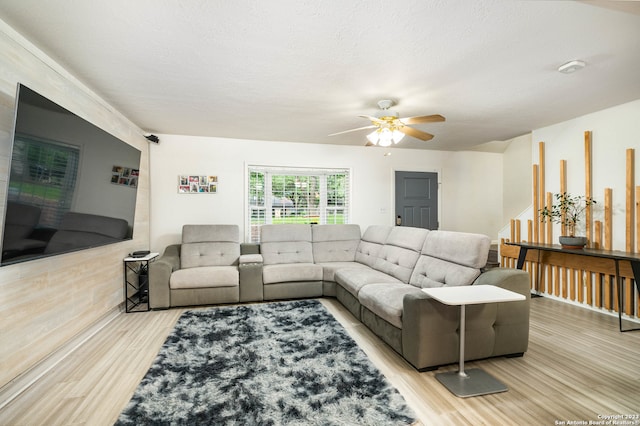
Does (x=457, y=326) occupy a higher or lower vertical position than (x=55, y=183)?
lower

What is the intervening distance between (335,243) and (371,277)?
1.40 metres

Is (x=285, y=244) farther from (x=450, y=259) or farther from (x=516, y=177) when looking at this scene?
(x=516, y=177)

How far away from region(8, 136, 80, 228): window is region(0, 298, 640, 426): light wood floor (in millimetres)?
1151

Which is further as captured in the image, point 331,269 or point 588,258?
point 331,269

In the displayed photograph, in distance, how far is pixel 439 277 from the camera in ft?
8.95

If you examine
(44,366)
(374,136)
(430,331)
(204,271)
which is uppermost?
(374,136)

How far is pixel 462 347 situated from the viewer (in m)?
2.05

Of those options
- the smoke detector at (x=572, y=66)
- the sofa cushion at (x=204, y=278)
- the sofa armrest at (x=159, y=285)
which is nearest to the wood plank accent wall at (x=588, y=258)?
the smoke detector at (x=572, y=66)

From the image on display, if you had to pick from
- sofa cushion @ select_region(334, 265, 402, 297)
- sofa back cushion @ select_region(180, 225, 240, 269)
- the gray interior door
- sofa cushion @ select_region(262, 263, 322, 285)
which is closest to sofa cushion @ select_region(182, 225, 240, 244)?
sofa back cushion @ select_region(180, 225, 240, 269)

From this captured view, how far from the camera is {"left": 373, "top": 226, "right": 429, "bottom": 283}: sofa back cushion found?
10.7 feet

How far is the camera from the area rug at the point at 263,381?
166 centimetres

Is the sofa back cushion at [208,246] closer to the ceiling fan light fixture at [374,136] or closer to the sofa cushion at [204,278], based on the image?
the sofa cushion at [204,278]

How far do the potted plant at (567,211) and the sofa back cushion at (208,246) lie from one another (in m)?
4.39

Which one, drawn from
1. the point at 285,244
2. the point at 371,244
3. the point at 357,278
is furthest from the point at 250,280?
the point at 371,244
